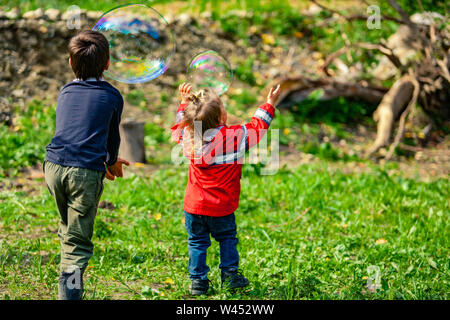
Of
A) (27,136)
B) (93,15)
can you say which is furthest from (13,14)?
(27,136)

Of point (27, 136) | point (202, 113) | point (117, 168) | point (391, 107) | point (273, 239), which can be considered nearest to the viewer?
point (202, 113)

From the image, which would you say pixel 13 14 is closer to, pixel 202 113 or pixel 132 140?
pixel 132 140

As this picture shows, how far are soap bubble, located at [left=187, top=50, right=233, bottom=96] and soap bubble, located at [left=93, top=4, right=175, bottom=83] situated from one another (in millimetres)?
239

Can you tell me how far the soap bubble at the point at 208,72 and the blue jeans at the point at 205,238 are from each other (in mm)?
1060

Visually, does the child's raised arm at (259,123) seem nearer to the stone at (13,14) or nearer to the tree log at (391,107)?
the tree log at (391,107)

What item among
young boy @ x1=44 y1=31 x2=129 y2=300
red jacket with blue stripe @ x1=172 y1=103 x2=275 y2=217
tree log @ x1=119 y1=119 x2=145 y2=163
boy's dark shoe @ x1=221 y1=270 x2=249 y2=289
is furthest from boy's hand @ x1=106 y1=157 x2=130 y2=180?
tree log @ x1=119 y1=119 x2=145 y2=163

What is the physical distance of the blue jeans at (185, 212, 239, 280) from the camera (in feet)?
10.1

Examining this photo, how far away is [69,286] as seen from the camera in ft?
9.11

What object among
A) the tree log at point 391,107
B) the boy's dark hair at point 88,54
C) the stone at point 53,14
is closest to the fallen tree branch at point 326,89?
the tree log at point 391,107

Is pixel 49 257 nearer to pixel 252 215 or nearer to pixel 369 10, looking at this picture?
pixel 252 215

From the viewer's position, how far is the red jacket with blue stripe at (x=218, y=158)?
9.73ft

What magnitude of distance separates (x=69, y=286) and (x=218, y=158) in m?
1.06

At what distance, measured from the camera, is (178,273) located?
11.5 feet

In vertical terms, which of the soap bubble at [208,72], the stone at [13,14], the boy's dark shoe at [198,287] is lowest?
the boy's dark shoe at [198,287]
